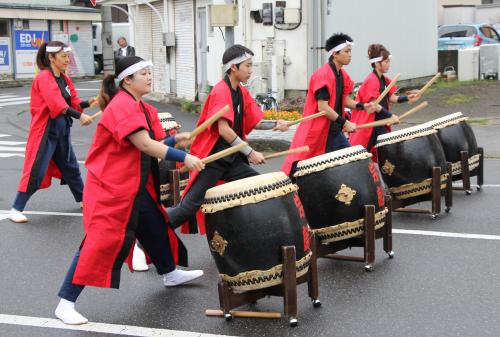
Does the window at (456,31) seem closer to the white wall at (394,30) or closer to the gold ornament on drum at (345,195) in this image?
the white wall at (394,30)

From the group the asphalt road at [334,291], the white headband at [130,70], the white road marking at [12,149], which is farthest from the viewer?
the white road marking at [12,149]

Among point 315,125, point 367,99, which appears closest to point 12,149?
point 367,99

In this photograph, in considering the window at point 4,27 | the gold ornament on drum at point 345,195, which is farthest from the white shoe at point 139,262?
the window at point 4,27

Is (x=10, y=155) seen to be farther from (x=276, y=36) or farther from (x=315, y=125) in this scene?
(x=315, y=125)

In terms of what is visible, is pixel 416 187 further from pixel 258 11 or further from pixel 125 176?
pixel 258 11

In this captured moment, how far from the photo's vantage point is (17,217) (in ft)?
26.7

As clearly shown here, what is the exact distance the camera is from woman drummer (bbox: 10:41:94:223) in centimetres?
803

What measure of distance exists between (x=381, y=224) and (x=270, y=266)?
158 cm

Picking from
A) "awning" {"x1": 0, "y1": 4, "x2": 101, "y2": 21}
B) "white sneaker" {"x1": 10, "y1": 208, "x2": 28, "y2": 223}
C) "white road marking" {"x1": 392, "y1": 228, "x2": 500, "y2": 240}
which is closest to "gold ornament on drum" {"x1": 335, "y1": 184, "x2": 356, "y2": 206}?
"white road marking" {"x1": 392, "y1": 228, "x2": 500, "y2": 240}

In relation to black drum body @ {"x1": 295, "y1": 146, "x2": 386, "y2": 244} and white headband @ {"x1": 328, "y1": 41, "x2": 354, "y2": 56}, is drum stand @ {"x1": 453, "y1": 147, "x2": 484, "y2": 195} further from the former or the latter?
black drum body @ {"x1": 295, "y1": 146, "x2": 386, "y2": 244}

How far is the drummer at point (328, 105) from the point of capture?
284 inches

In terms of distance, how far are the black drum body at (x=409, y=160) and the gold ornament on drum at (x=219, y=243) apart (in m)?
2.91

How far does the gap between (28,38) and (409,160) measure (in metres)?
26.3

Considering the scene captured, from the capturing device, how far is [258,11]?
17594 millimetres
